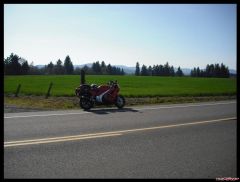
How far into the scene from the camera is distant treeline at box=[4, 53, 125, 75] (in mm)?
25230

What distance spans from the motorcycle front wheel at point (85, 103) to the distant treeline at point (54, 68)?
188 inches

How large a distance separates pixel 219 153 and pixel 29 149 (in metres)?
4.31

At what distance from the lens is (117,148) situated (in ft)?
22.5

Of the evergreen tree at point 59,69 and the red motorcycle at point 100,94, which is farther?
the evergreen tree at point 59,69

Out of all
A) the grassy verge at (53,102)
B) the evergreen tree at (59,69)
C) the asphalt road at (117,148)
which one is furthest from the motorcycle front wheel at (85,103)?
the evergreen tree at (59,69)

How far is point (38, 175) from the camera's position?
197 inches

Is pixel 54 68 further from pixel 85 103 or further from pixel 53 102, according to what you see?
pixel 85 103

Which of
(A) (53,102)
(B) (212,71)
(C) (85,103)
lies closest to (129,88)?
(A) (53,102)

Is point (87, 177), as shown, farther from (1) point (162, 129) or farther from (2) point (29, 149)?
(1) point (162, 129)

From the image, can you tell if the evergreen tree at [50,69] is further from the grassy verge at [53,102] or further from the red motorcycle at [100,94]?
the red motorcycle at [100,94]

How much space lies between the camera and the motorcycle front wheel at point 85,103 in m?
14.2

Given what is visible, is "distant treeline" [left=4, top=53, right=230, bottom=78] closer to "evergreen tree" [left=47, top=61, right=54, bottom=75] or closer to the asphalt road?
"evergreen tree" [left=47, top=61, right=54, bottom=75]

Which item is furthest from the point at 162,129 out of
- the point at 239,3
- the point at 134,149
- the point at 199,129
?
the point at 239,3

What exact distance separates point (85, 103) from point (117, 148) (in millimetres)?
7665
